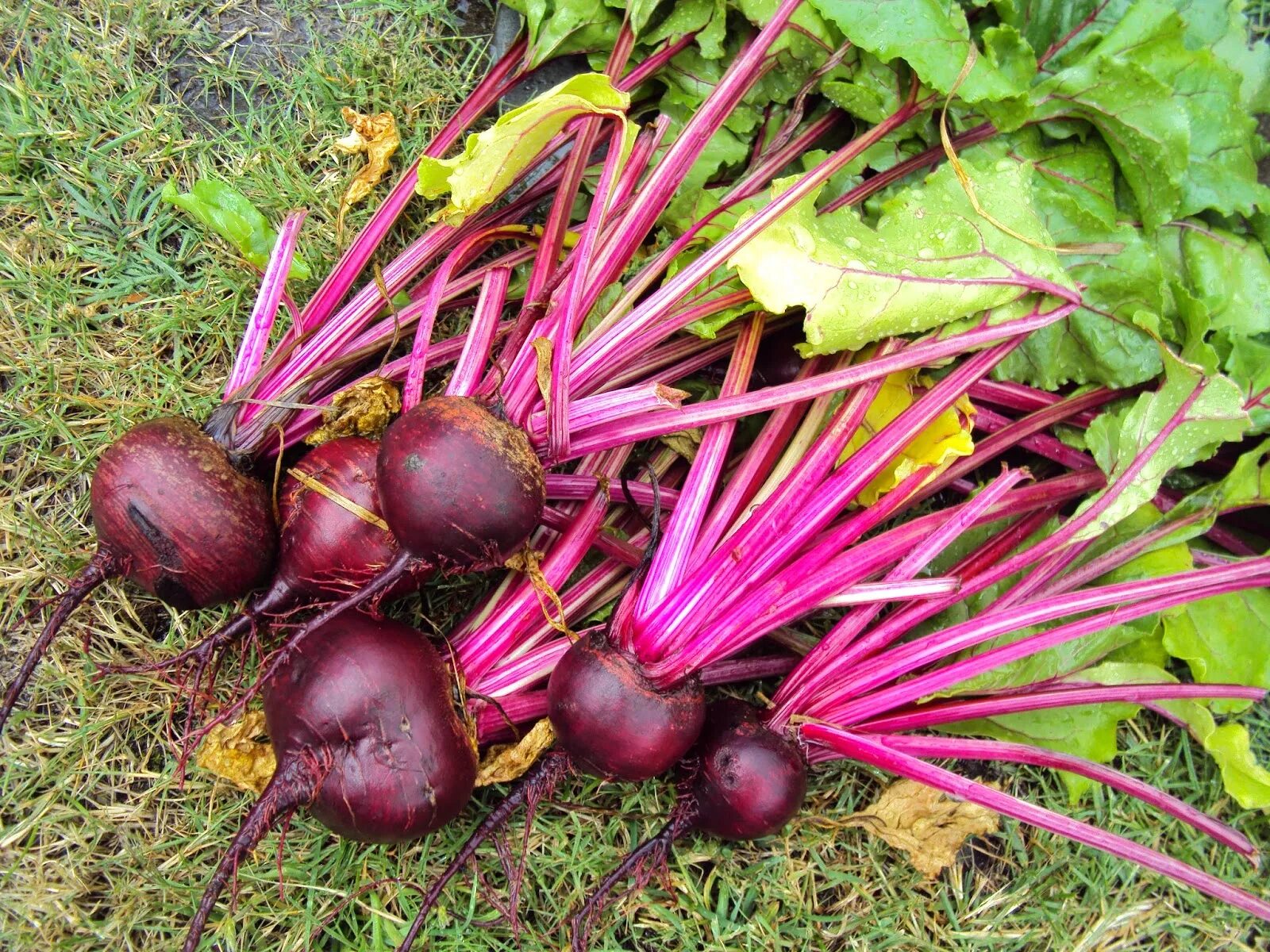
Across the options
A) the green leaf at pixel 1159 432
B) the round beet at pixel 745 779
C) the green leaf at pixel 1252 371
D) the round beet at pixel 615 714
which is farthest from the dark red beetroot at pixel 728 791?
the green leaf at pixel 1252 371

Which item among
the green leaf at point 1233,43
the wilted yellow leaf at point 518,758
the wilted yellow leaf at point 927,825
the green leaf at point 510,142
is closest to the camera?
the green leaf at point 510,142

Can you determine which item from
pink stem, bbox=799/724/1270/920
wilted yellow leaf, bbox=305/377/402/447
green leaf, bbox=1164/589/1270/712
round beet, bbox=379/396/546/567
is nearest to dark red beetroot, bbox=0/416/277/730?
wilted yellow leaf, bbox=305/377/402/447

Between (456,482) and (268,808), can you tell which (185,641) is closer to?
(268,808)

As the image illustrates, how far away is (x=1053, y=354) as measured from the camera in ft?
7.41

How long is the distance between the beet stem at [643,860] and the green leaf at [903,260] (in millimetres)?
1206

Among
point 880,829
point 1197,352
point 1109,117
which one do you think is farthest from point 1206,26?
point 880,829

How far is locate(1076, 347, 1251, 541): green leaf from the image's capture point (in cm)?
209

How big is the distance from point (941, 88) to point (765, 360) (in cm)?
78

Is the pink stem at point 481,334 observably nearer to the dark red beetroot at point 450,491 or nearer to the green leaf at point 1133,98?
the dark red beetroot at point 450,491

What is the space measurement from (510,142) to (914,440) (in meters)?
1.23

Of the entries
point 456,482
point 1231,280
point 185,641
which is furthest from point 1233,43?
point 185,641

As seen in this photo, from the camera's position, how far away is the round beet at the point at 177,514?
1.90 m

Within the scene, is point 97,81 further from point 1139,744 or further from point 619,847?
point 1139,744

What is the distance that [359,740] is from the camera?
6.11ft
